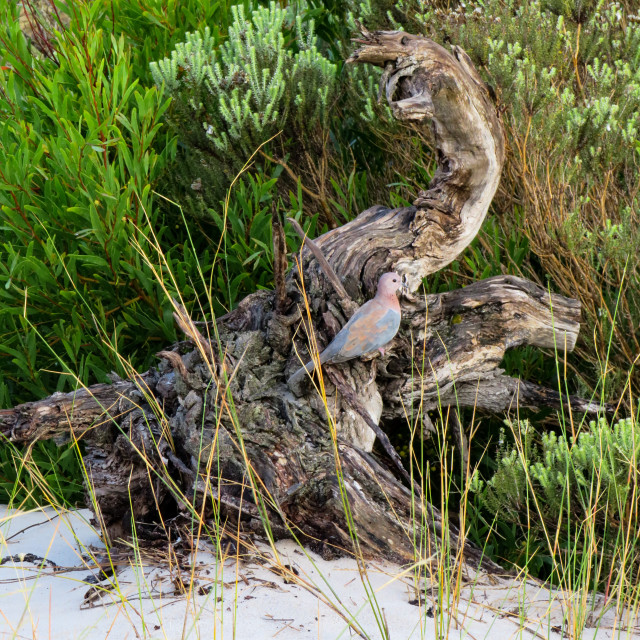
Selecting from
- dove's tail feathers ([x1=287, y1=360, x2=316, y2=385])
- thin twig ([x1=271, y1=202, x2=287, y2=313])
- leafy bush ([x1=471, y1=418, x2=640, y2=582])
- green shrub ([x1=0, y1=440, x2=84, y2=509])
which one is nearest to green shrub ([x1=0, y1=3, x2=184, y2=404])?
green shrub ([x1=0, y1=440, x2=84, y2=509])

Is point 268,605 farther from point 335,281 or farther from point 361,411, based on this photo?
point 335,281

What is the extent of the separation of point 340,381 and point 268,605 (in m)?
0.92

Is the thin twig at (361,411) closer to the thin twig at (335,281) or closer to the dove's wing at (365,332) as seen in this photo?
the dove's wing at (365,332)

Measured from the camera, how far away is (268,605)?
2396 millimetres

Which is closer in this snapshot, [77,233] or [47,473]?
[77,233]

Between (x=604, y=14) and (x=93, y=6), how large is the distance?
10.6 ft

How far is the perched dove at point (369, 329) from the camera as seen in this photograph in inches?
108

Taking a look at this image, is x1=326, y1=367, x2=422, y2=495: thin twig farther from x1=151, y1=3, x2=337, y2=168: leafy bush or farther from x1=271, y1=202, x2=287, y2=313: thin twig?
x1=151, y1=3, x2=337, y2=168: leafy bush

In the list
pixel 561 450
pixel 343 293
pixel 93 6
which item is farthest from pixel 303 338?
pixel 93 6

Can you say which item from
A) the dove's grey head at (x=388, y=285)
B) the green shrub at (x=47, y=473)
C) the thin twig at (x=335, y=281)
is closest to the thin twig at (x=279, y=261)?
the thin twig at (x=335, y=281)

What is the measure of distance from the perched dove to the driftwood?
0.13 metres

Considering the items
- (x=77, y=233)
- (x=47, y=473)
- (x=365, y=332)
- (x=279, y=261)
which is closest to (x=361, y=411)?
(x=365, y=332)

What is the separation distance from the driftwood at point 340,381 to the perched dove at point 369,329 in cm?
13

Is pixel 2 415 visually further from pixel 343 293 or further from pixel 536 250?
pixel 536 250
